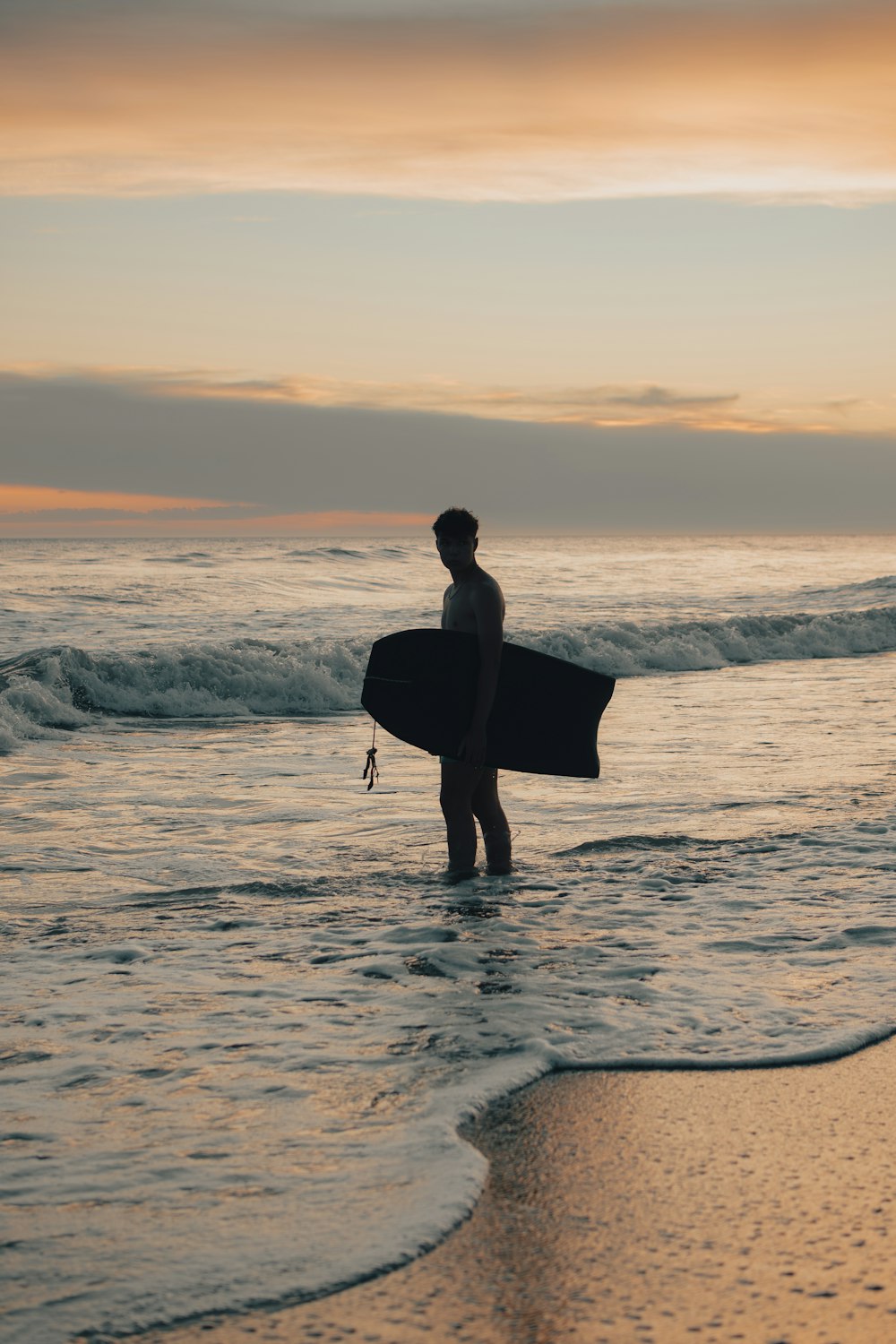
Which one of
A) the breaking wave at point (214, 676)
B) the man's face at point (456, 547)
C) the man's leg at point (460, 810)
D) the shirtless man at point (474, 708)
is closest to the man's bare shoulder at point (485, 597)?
the shirtless man at point (474, 708)

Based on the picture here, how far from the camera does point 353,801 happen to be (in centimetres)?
888

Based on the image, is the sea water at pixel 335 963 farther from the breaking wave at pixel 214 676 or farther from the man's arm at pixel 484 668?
the man's arm at pixel 484 668

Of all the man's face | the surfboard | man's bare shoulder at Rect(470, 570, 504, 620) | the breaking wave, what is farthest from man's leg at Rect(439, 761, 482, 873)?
the breaking wave

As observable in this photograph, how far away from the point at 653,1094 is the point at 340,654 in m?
14.4

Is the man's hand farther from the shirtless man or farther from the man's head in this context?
the man's head

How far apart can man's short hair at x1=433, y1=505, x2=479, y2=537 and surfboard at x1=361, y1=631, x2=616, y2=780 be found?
21.5 inches

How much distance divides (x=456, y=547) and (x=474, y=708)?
80 cm

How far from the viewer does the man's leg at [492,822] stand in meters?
6.40

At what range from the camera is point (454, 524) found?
596 centimetres

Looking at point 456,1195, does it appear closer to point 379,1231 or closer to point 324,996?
point 379,1231

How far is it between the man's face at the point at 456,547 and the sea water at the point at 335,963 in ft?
5.57

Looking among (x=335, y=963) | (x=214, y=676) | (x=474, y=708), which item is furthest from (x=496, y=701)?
(x=214, y=676)

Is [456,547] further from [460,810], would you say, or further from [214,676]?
[214,676]

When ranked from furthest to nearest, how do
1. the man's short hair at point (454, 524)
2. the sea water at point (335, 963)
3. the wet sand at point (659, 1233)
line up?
the man's short hair at point (454, 524) < the sea water at point (335, 963) < the wet sand at point (659, 1233)
